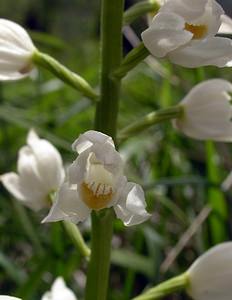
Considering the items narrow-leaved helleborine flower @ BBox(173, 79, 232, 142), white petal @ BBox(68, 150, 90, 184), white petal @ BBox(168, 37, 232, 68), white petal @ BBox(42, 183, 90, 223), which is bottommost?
narrow-leaved helleborine flower @ BBox(173, 79, 232, 142)

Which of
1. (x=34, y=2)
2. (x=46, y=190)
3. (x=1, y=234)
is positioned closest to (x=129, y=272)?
(x=1, y=234)

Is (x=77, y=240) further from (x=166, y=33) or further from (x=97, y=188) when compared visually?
(x=166, y=33)

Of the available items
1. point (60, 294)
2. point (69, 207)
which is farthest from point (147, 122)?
point (60, 294)

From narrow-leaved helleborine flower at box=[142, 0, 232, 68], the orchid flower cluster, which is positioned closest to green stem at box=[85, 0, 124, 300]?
the orchid flower cluster

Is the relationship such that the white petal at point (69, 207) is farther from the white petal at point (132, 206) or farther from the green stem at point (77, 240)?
the green stem at point (77, 240)

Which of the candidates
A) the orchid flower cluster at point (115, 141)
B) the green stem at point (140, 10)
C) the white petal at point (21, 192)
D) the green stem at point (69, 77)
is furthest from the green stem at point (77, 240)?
the green stem at point (140, 10)

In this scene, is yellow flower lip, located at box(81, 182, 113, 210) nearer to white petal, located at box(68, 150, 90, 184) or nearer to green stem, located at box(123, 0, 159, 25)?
white petal, located at box(68, 150, 90, 184)

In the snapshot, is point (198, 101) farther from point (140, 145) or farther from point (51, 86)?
point (51, 86)
